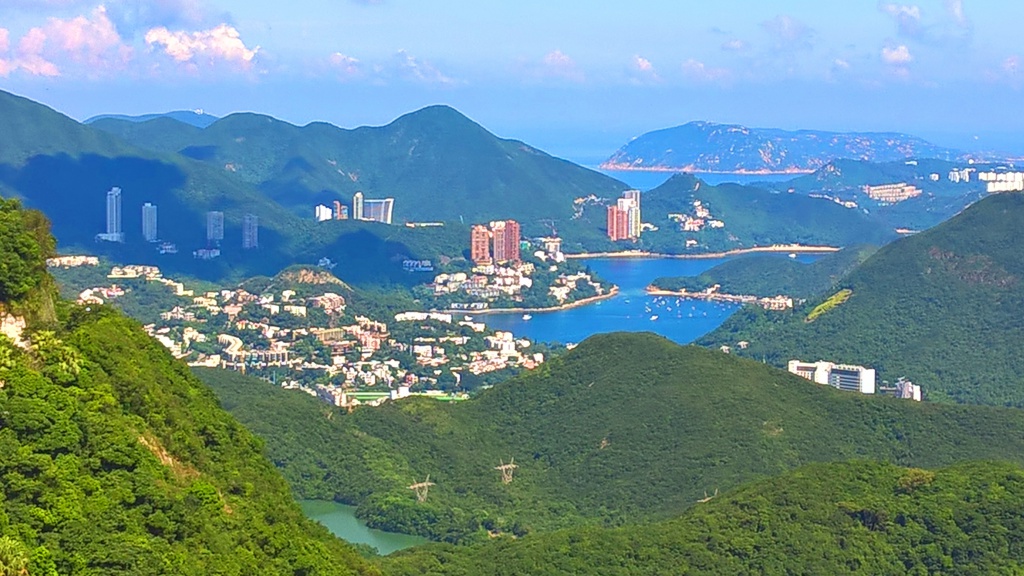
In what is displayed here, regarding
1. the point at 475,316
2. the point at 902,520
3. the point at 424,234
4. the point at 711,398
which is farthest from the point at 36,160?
the point at 902,520

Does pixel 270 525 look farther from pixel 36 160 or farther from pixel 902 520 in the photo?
pixel 36 160

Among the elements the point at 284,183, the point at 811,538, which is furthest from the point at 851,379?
the point at 284,183

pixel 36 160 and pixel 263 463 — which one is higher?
pixel 36 160

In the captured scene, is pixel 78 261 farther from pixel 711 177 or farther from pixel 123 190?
pixel 711 177

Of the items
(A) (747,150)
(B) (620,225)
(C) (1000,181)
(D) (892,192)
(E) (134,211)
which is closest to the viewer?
(E) (134,211)

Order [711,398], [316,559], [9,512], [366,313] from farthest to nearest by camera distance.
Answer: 1. [366,313]
2. [711,398]
3. [316,559]
4. [9,512]

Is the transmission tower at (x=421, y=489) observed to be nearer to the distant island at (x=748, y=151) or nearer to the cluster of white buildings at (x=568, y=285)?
the cluster of white buildings at (x=568, y=285)

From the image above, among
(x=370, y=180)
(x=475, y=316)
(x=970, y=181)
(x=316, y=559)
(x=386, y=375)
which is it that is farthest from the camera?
Answer: (x=970, y=181)
